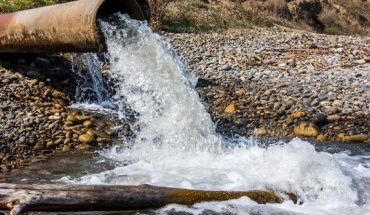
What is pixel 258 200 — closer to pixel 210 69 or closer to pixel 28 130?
pixel 28 130

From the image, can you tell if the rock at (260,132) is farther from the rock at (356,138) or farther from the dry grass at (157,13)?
the dry grass at (157,13)

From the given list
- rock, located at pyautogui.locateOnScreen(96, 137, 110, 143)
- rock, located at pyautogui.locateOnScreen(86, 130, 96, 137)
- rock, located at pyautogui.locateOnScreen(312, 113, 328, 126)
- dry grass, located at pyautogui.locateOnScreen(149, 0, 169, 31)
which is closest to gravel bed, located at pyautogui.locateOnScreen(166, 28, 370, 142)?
rock, located at pyautogui.locateOnScreen(312, 113, 328, 126)

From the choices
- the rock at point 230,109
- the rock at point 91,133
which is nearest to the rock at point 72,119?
the rock at point 91,133

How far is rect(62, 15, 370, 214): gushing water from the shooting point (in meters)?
4.54

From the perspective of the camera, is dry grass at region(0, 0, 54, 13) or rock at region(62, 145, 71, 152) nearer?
rock at region(62, 145, 71, 152)

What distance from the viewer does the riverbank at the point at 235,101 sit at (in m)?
7.06

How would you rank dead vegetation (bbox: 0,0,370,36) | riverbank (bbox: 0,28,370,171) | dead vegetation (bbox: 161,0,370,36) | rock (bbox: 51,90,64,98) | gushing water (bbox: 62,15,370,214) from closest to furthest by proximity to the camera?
1. gushing water (bbox: 62,15,370,214)
2. riverbank (bbox: 0,28,370,171)
3. rock (bbox: 51,90,64,98)
4. dead vegetation (bbox: 0,0,370,36)
5. dead vegetation (bbox: 161,0,370,36)

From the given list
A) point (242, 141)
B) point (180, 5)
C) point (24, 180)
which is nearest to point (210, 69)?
point (242, 141)

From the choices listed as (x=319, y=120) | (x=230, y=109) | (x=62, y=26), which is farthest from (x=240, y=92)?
(x=62, y=26)

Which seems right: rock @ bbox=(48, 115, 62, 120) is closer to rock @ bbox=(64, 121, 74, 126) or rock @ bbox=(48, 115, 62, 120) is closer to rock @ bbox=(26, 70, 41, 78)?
rock @ bbox=(64, 121, 74, 126)

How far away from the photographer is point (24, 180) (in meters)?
5.40

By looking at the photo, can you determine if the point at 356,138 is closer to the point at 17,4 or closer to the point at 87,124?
the point at 87,124

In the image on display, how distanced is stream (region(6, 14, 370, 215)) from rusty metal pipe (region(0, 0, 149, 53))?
11.6 inches

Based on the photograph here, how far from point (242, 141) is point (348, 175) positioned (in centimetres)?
231
